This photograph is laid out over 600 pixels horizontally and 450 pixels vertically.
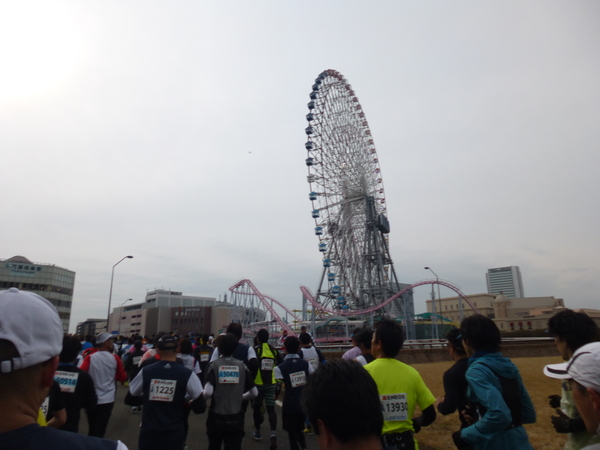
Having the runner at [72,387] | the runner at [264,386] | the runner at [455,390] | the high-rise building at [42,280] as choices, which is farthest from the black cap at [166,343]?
the high-rise building at [42,280]

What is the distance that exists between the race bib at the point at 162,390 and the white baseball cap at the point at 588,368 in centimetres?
395

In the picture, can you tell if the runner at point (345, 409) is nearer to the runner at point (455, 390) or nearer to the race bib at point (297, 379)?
the runner at point (455, 390)

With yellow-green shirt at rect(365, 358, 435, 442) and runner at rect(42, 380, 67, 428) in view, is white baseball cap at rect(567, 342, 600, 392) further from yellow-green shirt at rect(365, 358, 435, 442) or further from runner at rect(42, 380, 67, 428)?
runner at rect(42, 380, 67, 428)

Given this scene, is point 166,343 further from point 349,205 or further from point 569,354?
point 349,205

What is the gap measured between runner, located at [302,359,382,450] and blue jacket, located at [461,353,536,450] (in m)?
1.72

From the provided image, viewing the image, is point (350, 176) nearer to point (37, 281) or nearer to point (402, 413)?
point (402, 413)

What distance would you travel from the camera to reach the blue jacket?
3.04m

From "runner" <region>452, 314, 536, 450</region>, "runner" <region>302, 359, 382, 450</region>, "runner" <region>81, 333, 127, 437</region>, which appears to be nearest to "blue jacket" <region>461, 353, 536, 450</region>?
"runner" <region>452, 314, 536, 450</region>

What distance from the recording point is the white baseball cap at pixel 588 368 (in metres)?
1.90

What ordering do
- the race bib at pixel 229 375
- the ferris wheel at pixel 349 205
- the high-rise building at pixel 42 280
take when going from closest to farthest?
the race bib at pixel 229 375, the ferris wheel at pixel 349 205, the high-rise building at pixel 42 280

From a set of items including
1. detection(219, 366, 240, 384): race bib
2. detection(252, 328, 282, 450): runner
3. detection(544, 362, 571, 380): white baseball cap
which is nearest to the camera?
detection(544, 362, 571, 380): white baseball cap

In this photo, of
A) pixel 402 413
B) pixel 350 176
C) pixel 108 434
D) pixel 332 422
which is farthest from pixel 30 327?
pixel 350 176

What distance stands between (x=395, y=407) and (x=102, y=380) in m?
5.06

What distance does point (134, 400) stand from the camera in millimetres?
4840
